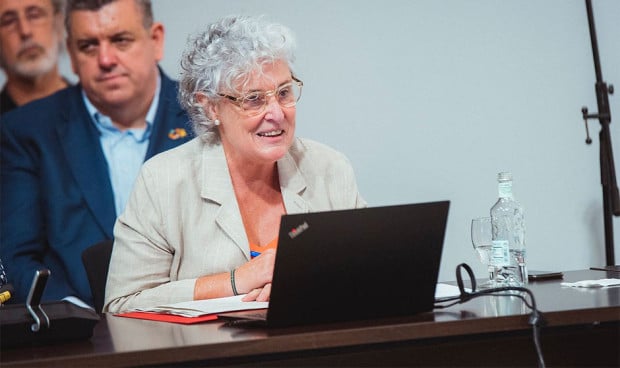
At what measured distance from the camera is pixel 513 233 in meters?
2.15

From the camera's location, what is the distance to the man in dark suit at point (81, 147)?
3.49 metres

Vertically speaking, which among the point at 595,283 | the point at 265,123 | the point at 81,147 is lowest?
the point at 595,283

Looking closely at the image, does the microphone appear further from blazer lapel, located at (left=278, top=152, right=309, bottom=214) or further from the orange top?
blazer lapel, located at (left=278, top=152, right=309, bottom=214)

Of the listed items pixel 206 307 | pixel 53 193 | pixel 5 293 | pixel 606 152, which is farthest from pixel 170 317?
pixel 606 152

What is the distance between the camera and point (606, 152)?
13.6 ft

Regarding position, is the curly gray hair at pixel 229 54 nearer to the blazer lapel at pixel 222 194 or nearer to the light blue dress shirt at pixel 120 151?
the blazer lapel at pixel 222 194

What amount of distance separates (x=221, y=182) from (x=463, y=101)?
2115 mm

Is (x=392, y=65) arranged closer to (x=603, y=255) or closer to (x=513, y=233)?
(x=603, y=255)

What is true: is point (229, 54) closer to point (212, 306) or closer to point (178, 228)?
point (178, 228)

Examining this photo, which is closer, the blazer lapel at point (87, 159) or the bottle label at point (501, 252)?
the bottle label at point (501, 252)

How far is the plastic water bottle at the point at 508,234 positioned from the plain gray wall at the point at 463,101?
6.21 feet

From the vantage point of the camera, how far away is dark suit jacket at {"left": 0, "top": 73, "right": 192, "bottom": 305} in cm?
348

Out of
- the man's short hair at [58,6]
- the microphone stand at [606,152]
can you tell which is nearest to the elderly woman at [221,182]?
the man's short hair at [58,6]

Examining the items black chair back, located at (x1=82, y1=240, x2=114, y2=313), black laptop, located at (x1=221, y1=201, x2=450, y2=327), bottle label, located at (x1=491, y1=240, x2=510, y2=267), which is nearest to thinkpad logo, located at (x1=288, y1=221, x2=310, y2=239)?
black laptop, located at (x1=221, y1=201, x2=450, y2=327)
